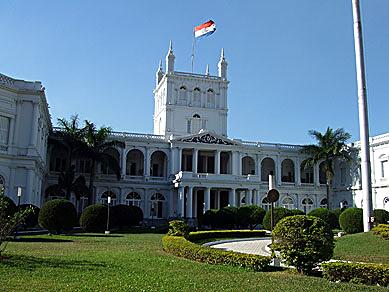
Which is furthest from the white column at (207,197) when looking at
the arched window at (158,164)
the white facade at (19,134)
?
the white facade at (19,134)

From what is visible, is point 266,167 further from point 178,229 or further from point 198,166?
point 178,229

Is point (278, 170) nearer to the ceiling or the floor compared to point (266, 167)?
nearer to the floor

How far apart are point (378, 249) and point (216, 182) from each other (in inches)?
1422

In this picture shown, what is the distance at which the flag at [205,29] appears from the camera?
57.3m

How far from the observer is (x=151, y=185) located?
59.6 meters

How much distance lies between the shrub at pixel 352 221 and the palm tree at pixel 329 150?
87.5 feet

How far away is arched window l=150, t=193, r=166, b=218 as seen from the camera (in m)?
59.7

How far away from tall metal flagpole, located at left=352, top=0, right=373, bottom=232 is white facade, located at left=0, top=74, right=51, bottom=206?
86.2 ft

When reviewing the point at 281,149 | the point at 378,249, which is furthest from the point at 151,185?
the point at 378,249

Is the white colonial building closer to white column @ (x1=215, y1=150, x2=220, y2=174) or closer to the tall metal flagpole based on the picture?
white column @ (x1=215, y1=150, x2=220, y2=174)

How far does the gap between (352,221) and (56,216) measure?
2063 cm

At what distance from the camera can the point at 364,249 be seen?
68.7 feet

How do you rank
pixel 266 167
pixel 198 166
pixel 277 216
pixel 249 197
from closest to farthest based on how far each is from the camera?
1. pixel 277 216
2. pixel 249 197
3. pixel 198 166
4. pixel 266 167

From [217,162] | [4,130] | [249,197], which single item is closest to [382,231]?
[4,130]
